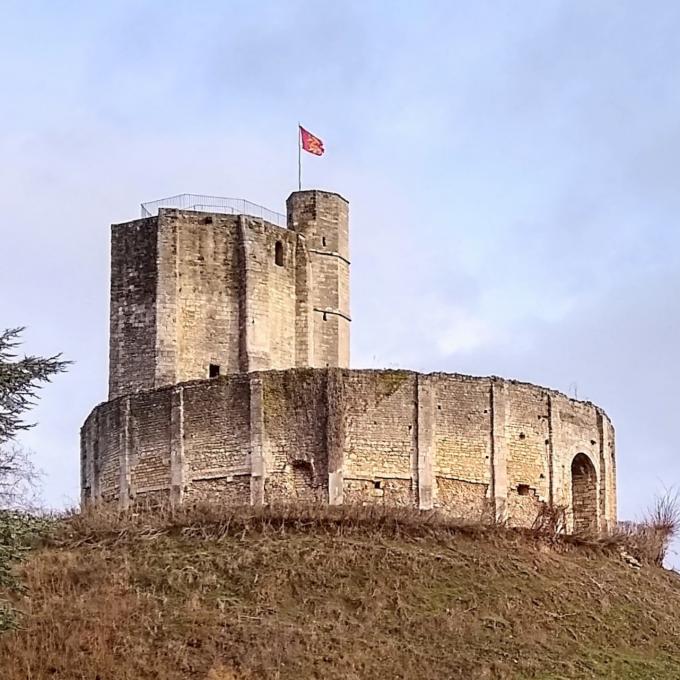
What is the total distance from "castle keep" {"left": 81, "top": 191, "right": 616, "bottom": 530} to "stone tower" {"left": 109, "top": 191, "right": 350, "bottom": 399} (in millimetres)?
37

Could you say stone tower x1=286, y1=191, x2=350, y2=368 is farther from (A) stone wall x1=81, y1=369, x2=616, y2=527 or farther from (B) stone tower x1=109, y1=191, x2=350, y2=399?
(A) stone wall x1=81, y1=369, x2=616, y2=527

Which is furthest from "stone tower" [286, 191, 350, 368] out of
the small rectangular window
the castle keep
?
the small rectangular window

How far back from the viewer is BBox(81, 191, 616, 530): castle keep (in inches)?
1549

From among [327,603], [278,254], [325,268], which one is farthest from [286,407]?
[327,603]

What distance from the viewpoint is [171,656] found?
29.5 m

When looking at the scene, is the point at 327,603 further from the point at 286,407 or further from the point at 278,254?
the point at 278,254

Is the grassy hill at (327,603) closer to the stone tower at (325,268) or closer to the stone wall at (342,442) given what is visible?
A: the stone wall at (342,442)

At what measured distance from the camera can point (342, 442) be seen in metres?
39.2

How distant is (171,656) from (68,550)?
6192 mm

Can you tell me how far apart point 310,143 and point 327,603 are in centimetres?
1697

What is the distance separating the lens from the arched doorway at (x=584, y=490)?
4356 centimetres

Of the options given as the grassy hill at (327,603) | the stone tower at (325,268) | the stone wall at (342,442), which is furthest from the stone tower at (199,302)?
the grassy hill at (327,603)

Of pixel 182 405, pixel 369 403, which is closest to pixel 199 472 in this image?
pixel 182 405

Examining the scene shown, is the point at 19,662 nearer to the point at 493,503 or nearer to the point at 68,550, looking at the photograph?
the point at 68,550
